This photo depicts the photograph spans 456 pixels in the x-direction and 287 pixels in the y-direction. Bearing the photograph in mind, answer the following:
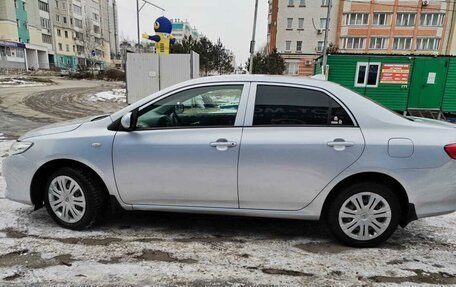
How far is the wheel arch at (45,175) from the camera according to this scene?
3.36 m

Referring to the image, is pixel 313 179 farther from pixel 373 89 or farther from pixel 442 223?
pixel 373 89

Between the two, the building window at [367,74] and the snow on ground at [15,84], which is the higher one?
the building window at [367,74]

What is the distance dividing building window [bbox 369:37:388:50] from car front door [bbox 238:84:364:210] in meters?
47.9

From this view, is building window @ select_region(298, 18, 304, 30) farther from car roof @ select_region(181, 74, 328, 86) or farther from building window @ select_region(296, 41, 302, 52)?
car roof @ select_region(181, 74, 328, 86)

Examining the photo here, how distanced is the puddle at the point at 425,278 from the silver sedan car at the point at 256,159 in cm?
47

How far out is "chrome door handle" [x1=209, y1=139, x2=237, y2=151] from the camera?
305cm

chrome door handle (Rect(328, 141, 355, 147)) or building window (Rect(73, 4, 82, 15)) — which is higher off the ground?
building window (Rect(73, 4, 82, 15))

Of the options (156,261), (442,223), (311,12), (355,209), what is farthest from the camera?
(311,12)

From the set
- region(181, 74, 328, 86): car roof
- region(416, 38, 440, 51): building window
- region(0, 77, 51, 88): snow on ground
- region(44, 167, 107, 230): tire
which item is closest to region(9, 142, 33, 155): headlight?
region(44, 167, 107, 230): tire

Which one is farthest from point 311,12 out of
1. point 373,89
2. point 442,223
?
point 442,223

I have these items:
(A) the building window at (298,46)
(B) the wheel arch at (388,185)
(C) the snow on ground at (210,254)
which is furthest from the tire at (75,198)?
(A) the building window at (298,46)

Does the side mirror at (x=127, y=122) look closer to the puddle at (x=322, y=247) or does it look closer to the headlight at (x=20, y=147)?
the headlight at (x=20, y=147)

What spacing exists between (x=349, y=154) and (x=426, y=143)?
693mm

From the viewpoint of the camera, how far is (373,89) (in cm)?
1291
